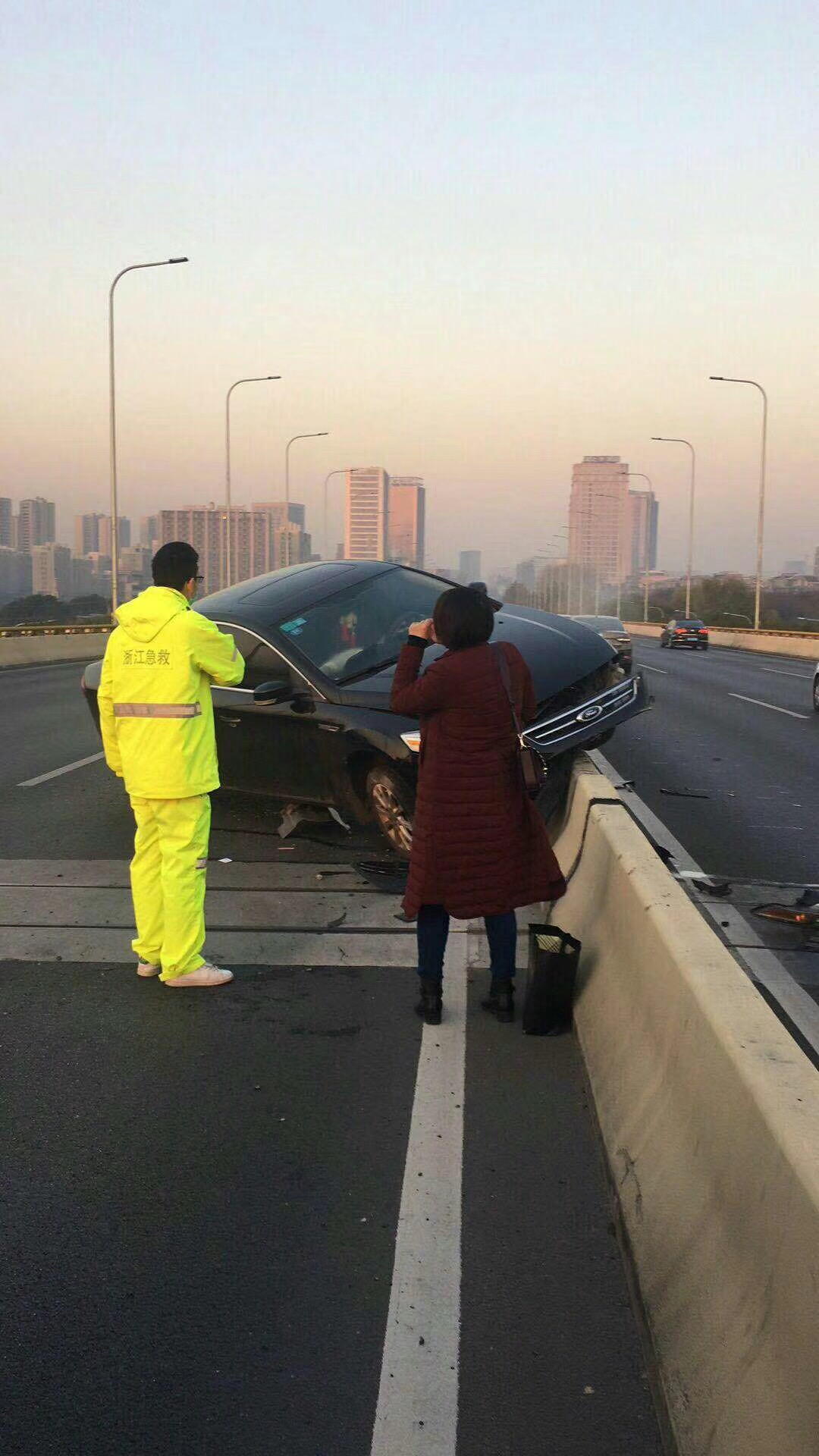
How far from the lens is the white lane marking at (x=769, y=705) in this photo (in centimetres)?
1686

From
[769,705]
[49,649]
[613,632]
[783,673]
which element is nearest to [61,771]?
[769,705]

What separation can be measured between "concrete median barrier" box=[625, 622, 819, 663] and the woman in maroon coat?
2807 cm

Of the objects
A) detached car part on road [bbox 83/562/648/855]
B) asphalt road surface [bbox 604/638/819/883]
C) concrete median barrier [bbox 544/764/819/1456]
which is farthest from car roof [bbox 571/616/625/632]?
concrete median barrier [bbox 544/764/819/1456]

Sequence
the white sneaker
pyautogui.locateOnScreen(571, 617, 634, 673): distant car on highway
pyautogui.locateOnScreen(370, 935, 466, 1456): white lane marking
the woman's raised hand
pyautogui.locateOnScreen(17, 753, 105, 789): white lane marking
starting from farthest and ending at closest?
pyautogui.locateOnScreen(571, 617, 634, 673): distant car on highway → pyautogui.locateOnScreen(17, 753, 105, 789): white lane marking → the white sneaker → the woman's raised hand → pyautogui.locateOnScreen(370, 935, 466, 1456): white lane marking

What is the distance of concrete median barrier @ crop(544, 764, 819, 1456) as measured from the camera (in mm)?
2057

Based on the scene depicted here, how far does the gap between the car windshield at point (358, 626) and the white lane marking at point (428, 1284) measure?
361cm

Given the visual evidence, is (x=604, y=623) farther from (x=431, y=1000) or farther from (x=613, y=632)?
(x=431, y=1000)

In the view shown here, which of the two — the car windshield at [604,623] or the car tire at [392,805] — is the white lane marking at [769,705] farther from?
the car tire at [392,805]

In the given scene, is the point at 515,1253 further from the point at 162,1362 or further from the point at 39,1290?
the point at 39,1290

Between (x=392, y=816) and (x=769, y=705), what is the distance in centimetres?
1250

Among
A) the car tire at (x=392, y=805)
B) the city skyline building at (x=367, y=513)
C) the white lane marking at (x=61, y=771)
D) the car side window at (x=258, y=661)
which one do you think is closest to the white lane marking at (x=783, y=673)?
the white lane marking at (x=61, y=771)

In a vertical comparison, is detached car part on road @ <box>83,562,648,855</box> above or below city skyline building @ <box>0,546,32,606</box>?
above

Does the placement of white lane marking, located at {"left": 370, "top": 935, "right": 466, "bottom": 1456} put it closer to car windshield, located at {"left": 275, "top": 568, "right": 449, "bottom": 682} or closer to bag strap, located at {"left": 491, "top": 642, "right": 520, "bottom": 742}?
bag strap, located at {"left": 491, "top": 642, "right": 520, "bottom": 742}

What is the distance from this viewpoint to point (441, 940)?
16.3ft
